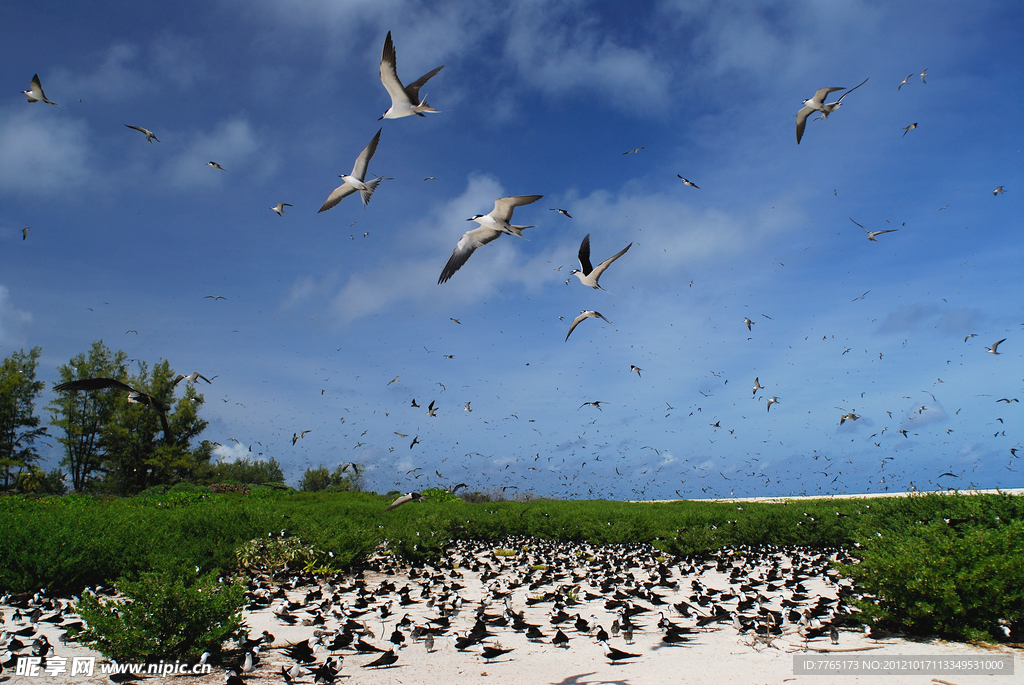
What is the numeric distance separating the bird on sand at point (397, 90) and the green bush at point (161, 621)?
7.81 meters

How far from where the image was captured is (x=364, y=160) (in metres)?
11.6

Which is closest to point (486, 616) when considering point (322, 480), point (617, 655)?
point (617, 655)

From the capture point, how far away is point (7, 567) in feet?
27.0

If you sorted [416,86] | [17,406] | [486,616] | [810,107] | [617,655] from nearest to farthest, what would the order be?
[617,655]
[486,616]
[416,86]
[810,107]
[17,406]

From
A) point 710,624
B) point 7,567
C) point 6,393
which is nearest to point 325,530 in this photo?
point 7,567

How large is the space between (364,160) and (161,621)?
29.7ft

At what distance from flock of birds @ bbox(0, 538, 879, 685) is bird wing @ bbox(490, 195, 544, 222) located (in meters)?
6.47

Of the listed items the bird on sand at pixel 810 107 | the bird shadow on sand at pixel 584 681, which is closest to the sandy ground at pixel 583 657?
the bird shadow on sand at pixel 584 681

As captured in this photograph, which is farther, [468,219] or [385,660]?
[468,219]

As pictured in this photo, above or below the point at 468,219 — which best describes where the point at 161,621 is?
below

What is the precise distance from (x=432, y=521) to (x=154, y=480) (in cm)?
4240

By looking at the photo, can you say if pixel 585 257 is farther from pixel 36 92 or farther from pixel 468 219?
pixel 36 92

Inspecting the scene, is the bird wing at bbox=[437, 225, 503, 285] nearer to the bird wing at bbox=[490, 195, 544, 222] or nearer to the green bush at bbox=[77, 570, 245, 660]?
the bird wing at bbox=[490, 195, 544, 222]

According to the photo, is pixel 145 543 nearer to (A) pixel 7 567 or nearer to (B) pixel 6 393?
(A) pixel 7 567
